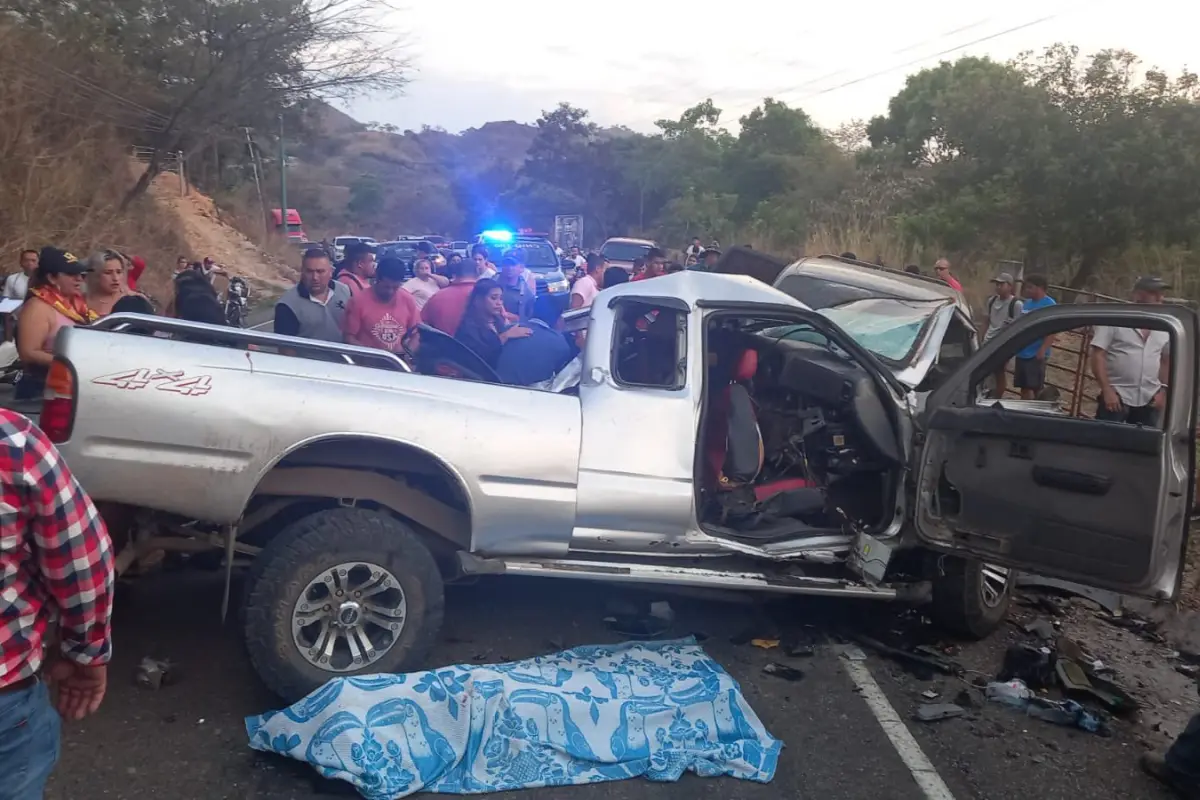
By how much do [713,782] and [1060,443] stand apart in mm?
2145

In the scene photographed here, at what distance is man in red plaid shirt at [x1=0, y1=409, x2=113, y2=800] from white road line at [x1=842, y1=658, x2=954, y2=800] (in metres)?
3.02

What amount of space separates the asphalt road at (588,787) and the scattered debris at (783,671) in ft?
0.18

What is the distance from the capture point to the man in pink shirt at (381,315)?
650cm

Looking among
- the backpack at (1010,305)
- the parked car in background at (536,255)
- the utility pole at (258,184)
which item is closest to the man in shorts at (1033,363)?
the backpack at (1010,305)

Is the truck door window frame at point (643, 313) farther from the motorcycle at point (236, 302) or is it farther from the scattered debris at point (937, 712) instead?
the motorcycle at point (236, 302)

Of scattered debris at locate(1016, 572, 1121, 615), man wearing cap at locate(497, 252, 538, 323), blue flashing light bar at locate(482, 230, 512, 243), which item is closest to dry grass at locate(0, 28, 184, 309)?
blue flashing light bar at locate(482, 230, 512, 243)

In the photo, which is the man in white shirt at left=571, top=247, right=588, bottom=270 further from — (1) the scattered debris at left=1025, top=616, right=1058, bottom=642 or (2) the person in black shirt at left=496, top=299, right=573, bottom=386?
(1) the scattered debris at left=1025, top=616, right=1058, bottom=642

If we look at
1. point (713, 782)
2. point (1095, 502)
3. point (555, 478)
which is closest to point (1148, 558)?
point (1095, 502)

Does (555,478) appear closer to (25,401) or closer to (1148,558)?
(1148,558)

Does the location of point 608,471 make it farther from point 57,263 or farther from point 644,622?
point 57,263

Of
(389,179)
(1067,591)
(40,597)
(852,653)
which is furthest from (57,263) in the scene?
(389,179)

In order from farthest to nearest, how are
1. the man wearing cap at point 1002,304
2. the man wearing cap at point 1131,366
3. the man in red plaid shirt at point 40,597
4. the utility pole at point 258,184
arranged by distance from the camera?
the utility pole at point 258,184
the man wearing cap at point 1002,304
the man wearing cap at point 1131,366
the man in red plaid shirt at point 40,597

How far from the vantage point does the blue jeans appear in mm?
1991

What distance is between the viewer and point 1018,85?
17.9 m
